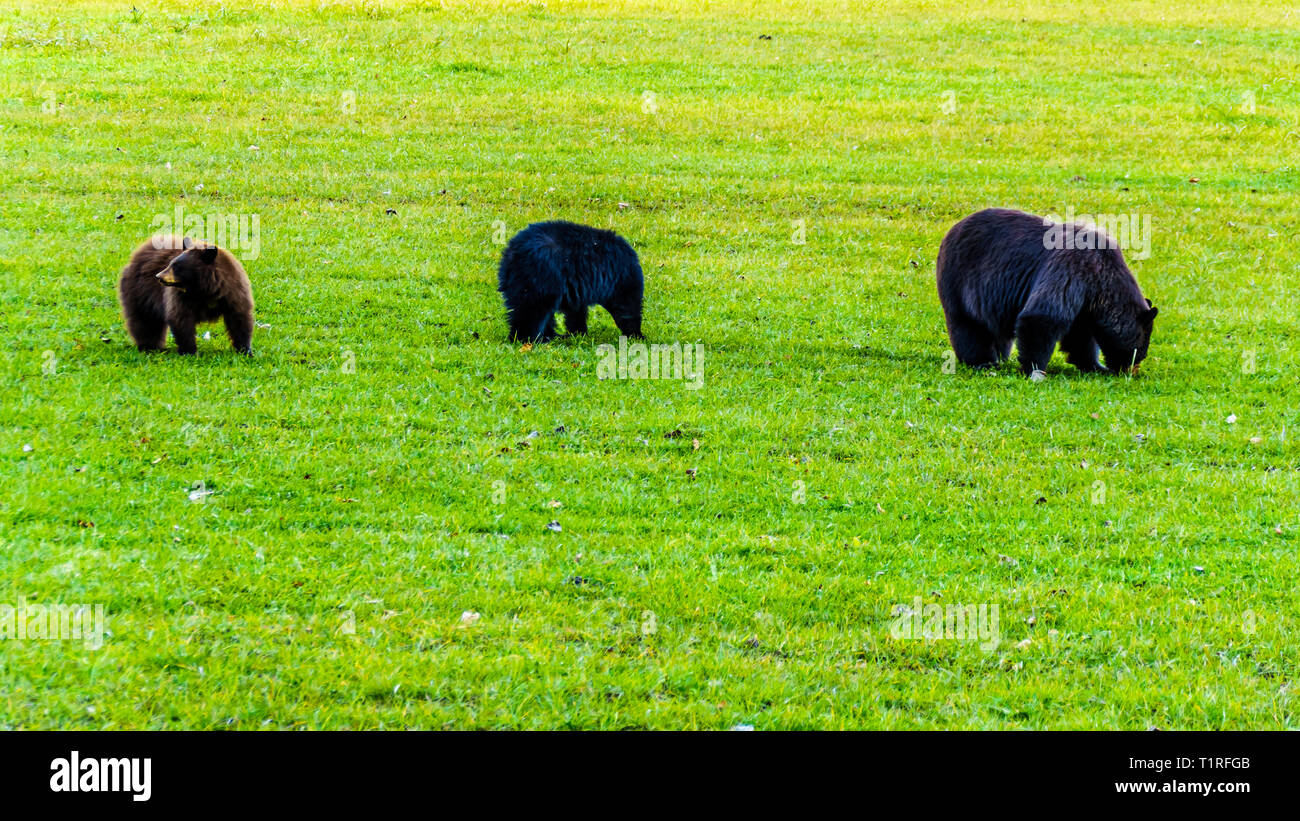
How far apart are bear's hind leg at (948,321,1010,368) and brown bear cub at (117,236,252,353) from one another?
7934 mm

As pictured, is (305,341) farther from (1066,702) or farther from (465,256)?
(1066,702)

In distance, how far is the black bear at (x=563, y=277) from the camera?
509 inches

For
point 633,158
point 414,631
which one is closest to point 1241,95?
point 633,158

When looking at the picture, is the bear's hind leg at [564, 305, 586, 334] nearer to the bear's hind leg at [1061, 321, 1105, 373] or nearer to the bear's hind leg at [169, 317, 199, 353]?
the bear's hind leg at [169, 317, 199, 353]

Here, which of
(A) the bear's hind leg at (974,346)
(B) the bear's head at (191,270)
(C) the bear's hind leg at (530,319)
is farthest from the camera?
(A) the bear's hind leg at (974,346)

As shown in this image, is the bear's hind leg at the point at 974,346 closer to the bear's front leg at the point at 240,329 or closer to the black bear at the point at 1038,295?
the black bear at the point at 1038,295

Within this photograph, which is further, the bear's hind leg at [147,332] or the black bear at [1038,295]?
the black bear at [1038,295]

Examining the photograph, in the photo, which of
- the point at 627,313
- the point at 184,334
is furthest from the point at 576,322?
the point at 184,334

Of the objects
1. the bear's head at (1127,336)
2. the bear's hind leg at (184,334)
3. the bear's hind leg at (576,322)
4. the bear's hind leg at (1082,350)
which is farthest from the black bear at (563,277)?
the bear's head at (1127,336)

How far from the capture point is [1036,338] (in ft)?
41.1

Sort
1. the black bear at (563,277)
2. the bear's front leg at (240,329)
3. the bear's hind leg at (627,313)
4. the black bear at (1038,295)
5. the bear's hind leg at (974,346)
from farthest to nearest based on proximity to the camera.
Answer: the bear's hind leg at (627,313)
the bear's hind leg at (974,346)
the black bear at (563,277)
the black bear at (1038,295)
the bear's front leg at (240,329)

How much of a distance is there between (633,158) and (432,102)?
20.0ft

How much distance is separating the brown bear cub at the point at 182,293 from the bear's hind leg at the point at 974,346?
7.93 m

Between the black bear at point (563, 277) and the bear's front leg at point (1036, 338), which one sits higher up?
the black bear at point (563, 277)
